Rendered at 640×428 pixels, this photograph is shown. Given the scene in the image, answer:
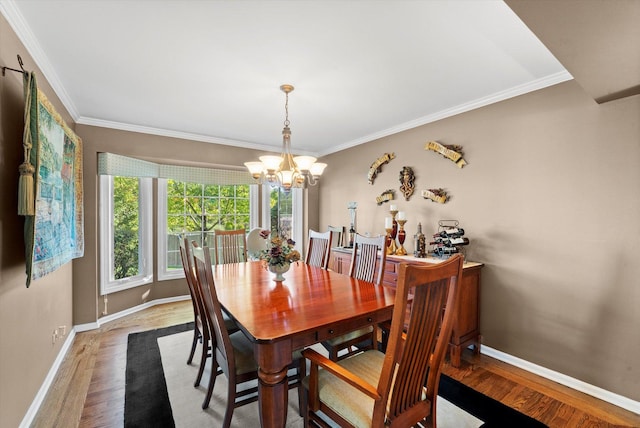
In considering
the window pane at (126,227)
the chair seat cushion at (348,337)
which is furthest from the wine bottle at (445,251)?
the window pane at (126,227)

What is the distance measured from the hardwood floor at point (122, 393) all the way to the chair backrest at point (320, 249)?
1487mm

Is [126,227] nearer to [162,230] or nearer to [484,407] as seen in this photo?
[162,230]

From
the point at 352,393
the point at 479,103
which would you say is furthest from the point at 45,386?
the point at 479,103

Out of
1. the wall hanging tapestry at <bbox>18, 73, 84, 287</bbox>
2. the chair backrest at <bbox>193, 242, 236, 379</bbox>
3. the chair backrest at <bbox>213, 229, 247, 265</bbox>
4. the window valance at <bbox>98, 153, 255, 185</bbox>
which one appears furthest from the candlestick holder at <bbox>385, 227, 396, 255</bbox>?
the wall hanging tapestry at <bbox>18, 73, 84, 287</bbox>

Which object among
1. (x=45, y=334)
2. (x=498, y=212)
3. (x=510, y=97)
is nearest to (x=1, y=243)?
(x=45, y=334)

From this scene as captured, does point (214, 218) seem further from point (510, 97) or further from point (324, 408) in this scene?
point (510, 97)

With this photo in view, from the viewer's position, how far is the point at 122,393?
2201 millimetres

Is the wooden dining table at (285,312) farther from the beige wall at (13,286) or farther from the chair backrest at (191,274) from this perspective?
the beige wall at (13,286)

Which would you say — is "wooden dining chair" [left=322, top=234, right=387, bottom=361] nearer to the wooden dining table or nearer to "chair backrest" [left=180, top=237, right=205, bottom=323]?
the wooden dining table

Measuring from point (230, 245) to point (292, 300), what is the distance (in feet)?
6.30

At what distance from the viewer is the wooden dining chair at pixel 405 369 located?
3.74ft

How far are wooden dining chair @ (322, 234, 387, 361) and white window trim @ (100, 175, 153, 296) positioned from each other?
9.56ft

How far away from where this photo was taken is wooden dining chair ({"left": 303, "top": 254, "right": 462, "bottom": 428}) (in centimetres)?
114

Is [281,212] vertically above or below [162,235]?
above
